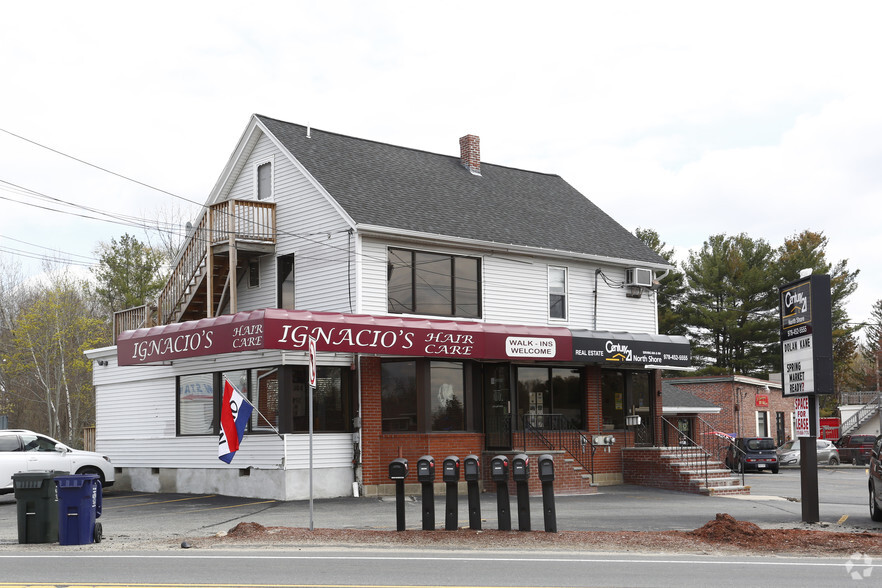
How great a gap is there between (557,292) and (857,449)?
85.3ft

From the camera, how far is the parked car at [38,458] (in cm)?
2319

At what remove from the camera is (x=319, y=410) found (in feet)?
74.2

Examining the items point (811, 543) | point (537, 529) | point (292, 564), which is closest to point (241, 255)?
point (537, 529)

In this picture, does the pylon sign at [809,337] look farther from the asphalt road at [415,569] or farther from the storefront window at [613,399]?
the storefront window at [613,399]

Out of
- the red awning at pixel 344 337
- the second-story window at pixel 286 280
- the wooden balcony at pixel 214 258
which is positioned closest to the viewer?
the red awning at pixel 344 337

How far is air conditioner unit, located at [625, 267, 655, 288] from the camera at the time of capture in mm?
28656

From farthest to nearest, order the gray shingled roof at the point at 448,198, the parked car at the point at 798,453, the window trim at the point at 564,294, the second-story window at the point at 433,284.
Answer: the parked car at the point at 798,453
the window trim at the point at 564,294
the gray shingled roof at the point at 448,198
the second-story window at the point at 433,284

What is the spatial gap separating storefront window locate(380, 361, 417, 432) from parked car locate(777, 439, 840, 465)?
2531 centimetres

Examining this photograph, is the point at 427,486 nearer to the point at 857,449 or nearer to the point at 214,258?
the point at 214,258

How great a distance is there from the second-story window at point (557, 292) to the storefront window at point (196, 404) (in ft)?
31.4

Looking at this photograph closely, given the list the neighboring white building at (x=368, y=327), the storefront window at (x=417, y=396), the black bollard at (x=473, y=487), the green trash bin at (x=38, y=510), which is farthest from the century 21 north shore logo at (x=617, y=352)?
the green trash bin at (x=38, y=510)

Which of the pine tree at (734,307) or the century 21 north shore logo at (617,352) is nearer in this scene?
the century 21 north shore logo at (617,352)

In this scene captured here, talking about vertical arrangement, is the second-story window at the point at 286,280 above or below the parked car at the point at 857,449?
above

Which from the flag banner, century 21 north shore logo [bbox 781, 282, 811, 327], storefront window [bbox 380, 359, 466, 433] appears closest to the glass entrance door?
storefront window [bbox 380, 359, 466, 433]
